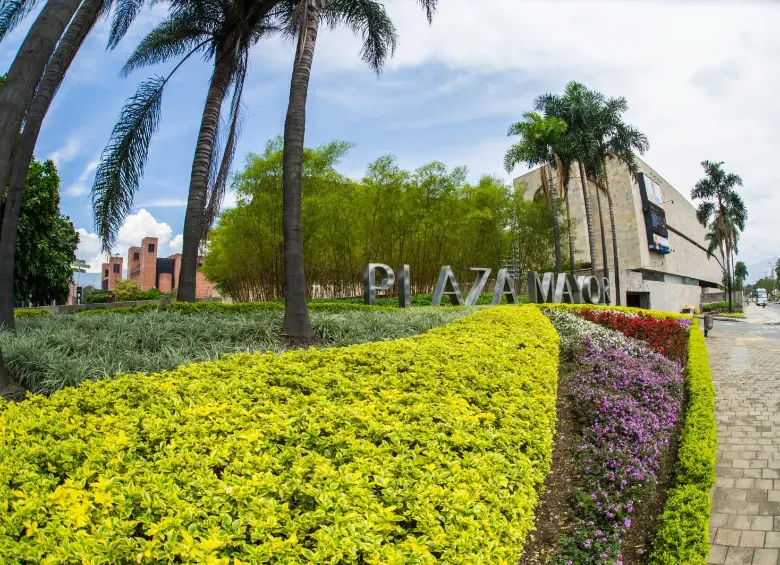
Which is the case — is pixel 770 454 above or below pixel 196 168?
below

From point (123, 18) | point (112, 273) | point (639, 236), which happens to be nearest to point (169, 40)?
point (123, 18)

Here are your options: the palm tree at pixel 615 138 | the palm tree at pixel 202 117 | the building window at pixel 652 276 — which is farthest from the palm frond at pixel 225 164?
the building window at pixel 652 276

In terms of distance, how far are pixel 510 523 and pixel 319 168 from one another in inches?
638

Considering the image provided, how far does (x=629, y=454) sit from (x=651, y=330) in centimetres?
653

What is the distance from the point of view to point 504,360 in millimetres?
4367

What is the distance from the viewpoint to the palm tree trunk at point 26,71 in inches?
147

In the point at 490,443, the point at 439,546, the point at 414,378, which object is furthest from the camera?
the point at 414,378

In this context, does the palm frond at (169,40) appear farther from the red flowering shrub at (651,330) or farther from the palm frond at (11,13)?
the red flowering shrub at (651,330)

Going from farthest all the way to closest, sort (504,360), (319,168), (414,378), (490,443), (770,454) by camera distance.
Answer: (319,168), (770,454), (504,360), (414,378), (490,443)

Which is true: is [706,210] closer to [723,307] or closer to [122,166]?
[723,307]

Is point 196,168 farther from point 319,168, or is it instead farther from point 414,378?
point 319,168

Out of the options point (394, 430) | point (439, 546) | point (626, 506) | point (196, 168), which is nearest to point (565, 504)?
point (626, 506)

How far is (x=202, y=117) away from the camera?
9.34 metres

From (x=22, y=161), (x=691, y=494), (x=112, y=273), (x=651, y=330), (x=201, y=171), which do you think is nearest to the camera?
(x=691, y=494)
